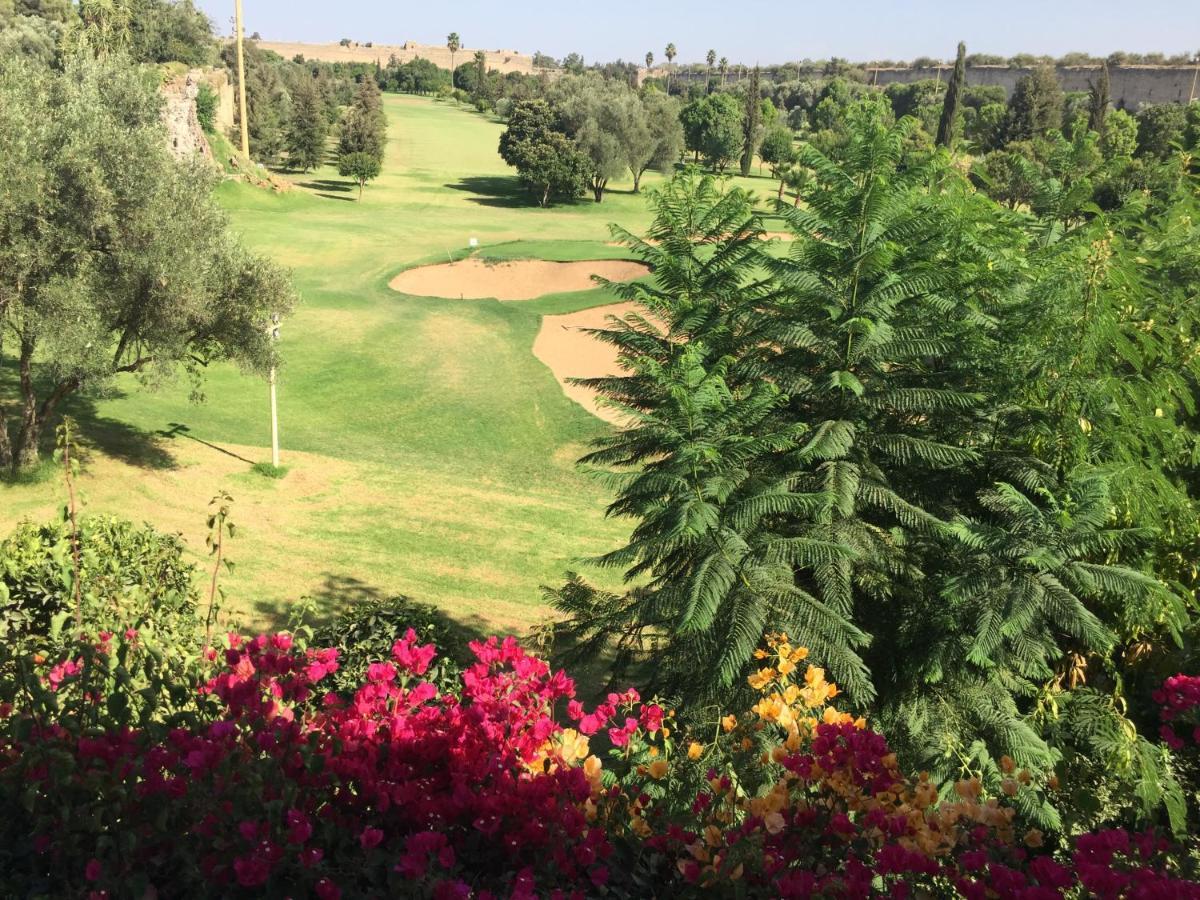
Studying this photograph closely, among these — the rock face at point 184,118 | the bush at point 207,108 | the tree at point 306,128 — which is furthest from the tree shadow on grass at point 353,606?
the tree at point 306,128

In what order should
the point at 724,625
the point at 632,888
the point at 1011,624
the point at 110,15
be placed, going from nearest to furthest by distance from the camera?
the point at 632,888 → the point at 1011,624 → the point at 724,625 → the point at 110,15

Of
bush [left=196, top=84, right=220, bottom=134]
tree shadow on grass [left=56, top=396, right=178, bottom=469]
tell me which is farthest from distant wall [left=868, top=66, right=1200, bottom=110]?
tree shadow on grass [left=56, top=396, right=178, bottom=469]

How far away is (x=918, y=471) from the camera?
28.2 feet

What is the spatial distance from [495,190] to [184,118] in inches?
1006

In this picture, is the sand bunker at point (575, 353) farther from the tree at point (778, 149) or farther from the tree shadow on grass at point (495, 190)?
the tree at point (778, 149)

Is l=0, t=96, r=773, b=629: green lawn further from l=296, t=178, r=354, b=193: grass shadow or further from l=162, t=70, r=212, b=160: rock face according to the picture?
l=296, t=178, r=354, b=193: grass shadow

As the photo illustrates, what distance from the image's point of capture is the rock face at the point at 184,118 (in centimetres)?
4728

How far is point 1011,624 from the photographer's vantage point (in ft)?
20.8

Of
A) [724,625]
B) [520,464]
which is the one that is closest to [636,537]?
[724,625]

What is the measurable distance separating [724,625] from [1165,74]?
429 feet

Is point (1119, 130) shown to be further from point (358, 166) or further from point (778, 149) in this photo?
point (358, 166)

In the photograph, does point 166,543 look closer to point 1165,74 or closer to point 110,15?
point 110,15

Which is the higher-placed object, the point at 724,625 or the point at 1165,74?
the point at 1165,74

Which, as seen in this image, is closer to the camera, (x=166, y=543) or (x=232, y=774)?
(x=232, y=774)
